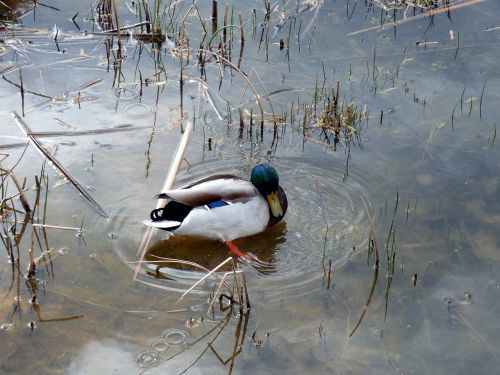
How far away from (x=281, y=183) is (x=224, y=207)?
715 mm

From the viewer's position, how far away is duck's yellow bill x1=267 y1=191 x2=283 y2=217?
20.0 ft

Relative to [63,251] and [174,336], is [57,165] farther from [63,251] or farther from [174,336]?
[174,336]

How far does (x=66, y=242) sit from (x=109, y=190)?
651 mm

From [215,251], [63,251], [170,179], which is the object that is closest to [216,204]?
[215,251]

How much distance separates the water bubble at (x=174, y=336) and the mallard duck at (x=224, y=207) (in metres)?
0.93

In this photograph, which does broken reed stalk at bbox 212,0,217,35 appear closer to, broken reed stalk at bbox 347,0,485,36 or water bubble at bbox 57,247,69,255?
broken reed stalk at bbox 347,0,485,36

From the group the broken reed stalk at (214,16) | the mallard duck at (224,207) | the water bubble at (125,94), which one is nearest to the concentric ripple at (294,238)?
the mallard duck at (224,207)

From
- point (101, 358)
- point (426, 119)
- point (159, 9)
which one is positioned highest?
point (159, 9)

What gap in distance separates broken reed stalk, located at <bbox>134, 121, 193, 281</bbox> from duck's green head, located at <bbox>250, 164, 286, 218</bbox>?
62 cm

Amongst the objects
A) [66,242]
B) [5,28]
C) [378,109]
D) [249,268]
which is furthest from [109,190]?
[5,28]

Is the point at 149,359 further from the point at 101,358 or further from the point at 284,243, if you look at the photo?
the point at 284,243

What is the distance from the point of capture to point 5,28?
28.1ft

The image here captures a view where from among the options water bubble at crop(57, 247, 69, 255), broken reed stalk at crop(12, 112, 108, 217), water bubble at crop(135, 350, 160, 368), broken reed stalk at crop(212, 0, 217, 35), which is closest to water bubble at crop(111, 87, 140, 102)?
broken reed stalk at crop(12, 112, 108, 217)

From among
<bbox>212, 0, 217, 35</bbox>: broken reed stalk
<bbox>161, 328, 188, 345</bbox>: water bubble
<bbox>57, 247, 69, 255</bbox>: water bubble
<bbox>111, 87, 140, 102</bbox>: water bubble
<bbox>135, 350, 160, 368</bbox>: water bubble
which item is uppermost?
<bbox>212, 0, 217, 35</bbox>: broken reed stalk
